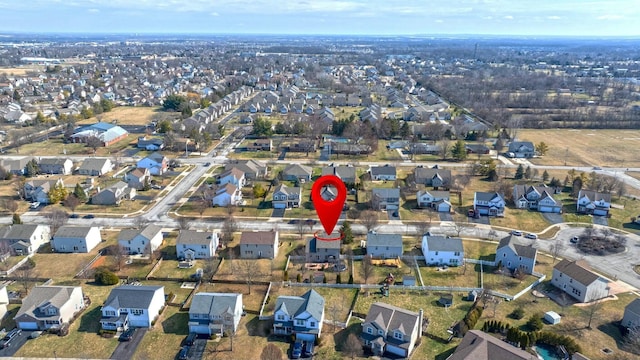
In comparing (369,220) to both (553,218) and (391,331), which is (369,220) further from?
(553,218)

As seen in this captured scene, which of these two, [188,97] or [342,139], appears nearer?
[342,139]

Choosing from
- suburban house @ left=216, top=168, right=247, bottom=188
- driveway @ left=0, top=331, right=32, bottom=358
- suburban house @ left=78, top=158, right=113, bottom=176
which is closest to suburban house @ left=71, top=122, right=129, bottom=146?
suburban house @ left=78, top=158, right=113, bottom=176

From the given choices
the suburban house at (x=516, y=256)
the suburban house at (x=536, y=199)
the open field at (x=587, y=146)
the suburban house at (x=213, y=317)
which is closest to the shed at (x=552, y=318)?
the suburban house at (x=516, y=256)

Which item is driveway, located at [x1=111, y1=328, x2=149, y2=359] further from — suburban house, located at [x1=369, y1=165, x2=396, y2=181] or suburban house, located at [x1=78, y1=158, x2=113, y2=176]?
suburban house, located at [x1=78, y1=158, x2=113, y2=176]

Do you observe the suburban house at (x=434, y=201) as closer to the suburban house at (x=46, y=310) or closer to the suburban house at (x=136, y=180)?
the suburban house at (x=136, y=180)

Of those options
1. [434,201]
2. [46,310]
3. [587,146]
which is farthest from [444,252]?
[587,146]

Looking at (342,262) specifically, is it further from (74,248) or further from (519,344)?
(74,248)

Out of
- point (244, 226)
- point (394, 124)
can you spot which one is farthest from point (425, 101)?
point (244, 226)
